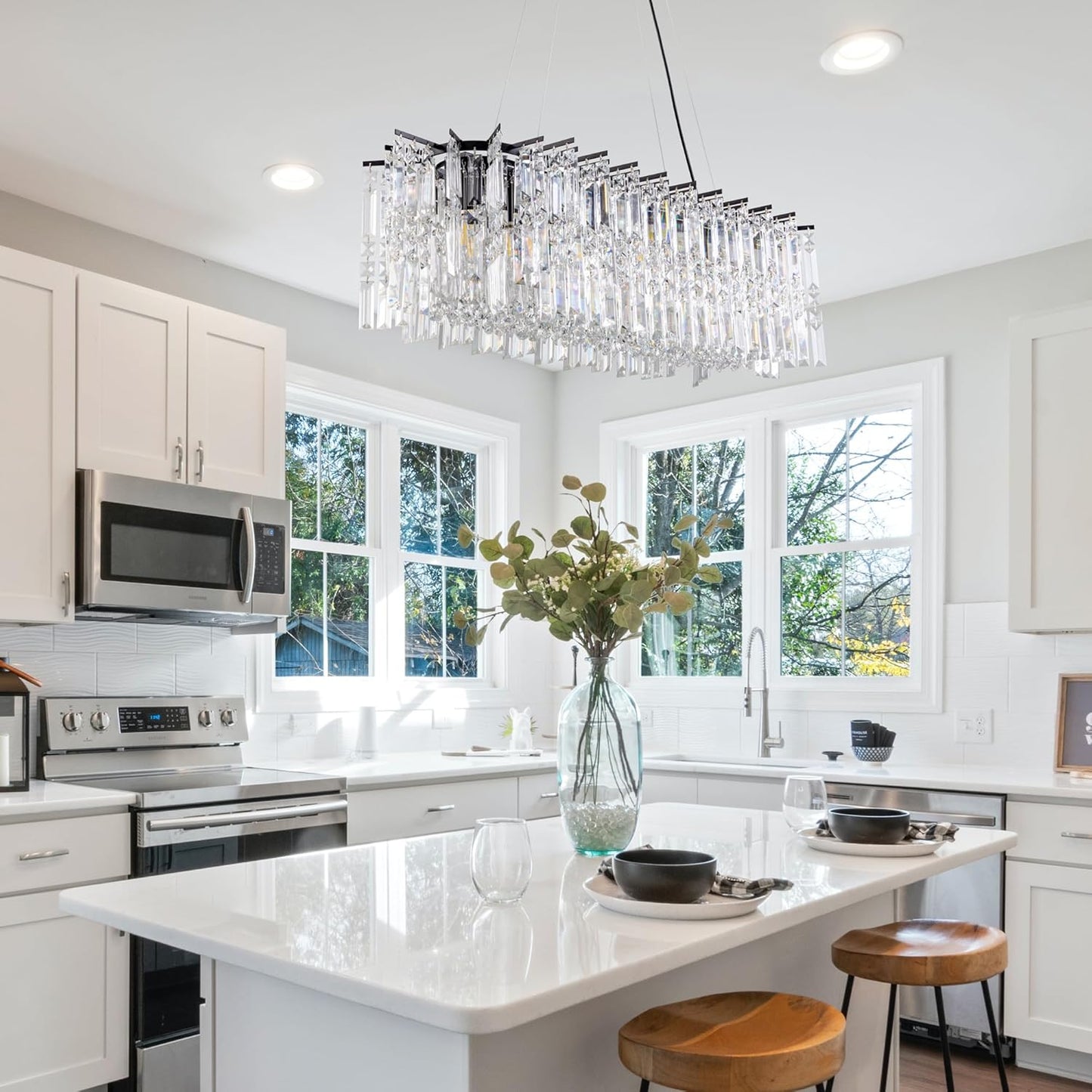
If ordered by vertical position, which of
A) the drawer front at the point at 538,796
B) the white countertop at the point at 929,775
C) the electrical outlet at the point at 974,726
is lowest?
the drawer front at the point at 538,796

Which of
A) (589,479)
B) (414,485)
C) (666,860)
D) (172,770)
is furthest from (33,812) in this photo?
(589,479)

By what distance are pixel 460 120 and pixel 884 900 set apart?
7.49 ft

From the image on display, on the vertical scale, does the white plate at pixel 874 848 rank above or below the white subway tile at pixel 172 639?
below

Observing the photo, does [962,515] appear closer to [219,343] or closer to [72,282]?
[219,343]

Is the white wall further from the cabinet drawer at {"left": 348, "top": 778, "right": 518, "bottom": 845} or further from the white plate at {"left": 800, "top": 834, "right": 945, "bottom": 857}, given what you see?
the white plate at {"left": 800, "top": 834, "right": 945, "bottom": 857}

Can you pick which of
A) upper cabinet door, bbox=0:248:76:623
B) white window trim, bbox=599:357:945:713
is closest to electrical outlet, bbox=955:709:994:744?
white window trim, bbox=599:357:945:713

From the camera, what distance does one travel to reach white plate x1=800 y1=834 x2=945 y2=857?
2.06 metres

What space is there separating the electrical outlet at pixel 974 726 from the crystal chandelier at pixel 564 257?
2019mm

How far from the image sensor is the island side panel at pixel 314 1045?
1354 mm

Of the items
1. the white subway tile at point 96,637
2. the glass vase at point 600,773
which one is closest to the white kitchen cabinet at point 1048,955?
the glass vase at point 600,773

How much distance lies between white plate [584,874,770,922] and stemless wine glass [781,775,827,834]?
0.54m

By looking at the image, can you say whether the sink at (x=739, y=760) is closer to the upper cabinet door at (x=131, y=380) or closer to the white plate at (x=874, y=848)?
the white plate at (x=874, y=848)

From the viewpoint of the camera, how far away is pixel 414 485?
4.83 metres

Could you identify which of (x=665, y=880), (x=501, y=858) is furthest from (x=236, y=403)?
(x=665, y=880)
